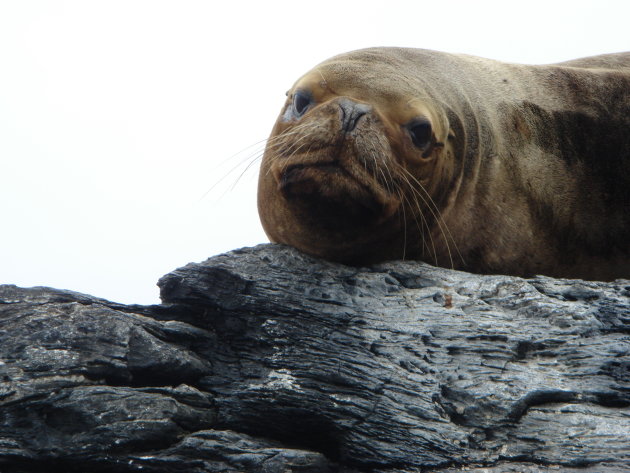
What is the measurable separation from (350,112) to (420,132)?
25.5 inches

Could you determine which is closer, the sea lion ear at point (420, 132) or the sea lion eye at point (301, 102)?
the sea lion ear at point (420, 132)

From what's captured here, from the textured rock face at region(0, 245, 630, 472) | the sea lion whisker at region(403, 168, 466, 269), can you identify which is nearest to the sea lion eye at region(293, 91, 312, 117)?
the sea lion whisker at region(403, 168, 466, 269)

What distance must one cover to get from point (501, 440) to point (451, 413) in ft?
1.03

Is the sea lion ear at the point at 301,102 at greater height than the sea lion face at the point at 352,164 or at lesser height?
greater

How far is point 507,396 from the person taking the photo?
15.7ft

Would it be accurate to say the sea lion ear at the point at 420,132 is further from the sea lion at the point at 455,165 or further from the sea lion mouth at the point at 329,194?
the sea lion mouth at the point at 329,194

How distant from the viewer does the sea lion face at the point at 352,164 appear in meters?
5.58

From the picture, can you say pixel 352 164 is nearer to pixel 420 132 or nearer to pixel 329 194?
pixel 329 194

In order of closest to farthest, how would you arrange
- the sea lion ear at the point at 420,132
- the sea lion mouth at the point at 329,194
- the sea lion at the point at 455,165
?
the sea lion mouth at the point at 329,194
the sea lion at the point at 455,165
the sea lion ear at the point at 420,132

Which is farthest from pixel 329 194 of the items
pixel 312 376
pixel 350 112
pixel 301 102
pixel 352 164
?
pixel 312 376

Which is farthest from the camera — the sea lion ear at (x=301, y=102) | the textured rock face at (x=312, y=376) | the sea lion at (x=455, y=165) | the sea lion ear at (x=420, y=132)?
the sea lion ear at (x=301, y=102)

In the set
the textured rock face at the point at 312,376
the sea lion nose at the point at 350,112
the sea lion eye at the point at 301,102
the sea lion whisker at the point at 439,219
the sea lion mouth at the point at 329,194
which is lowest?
the textured rock face at the point at 312,376

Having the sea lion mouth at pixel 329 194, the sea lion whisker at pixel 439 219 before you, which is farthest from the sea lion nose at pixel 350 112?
the sea lion whisker at pixel 439 219

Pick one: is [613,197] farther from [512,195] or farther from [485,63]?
[485,63]
